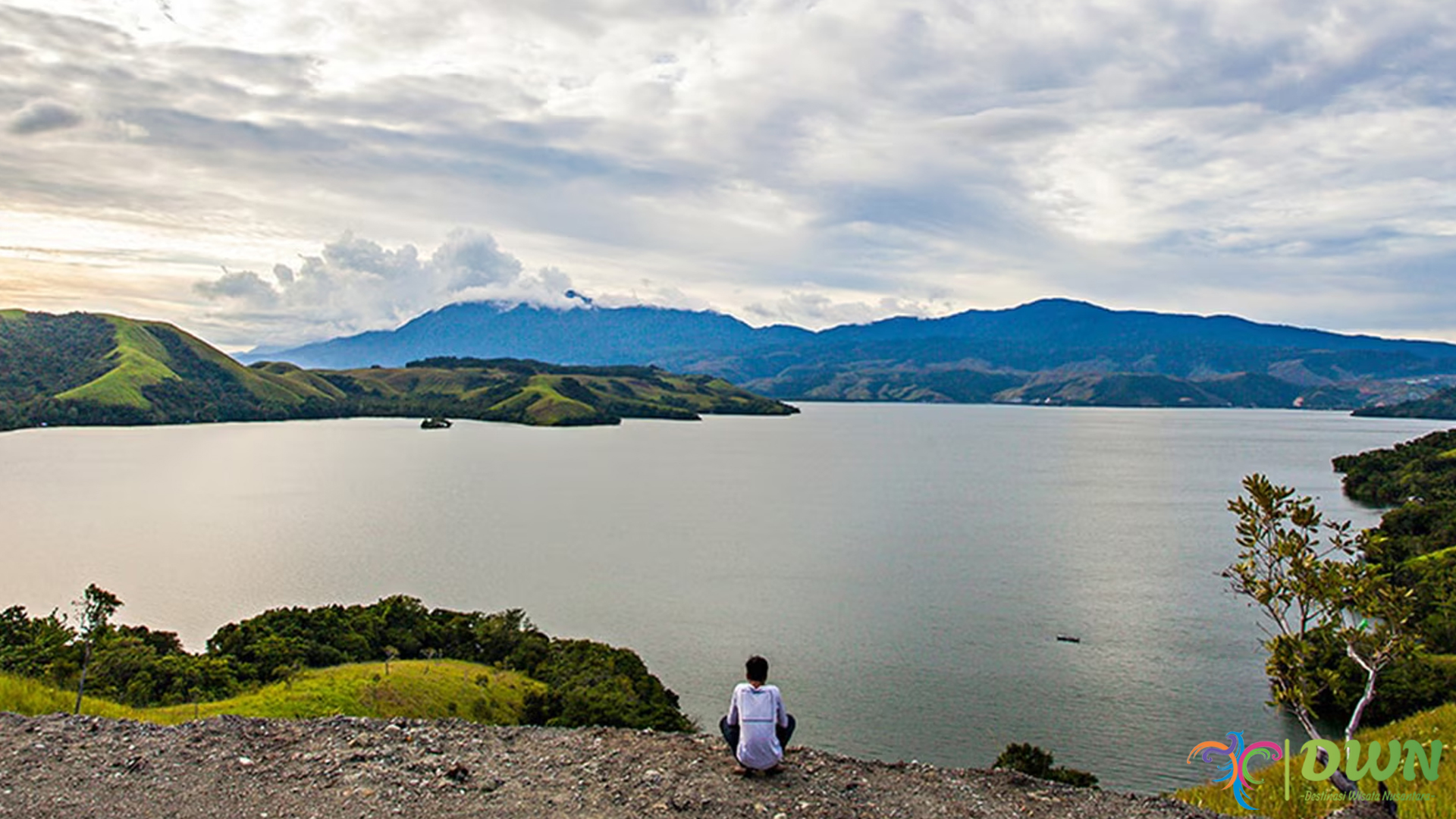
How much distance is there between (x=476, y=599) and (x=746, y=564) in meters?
21.9

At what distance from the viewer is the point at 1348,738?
1005 cm

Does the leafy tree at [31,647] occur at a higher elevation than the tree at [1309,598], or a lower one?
lower

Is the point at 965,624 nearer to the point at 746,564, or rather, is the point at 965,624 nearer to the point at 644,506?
the point at 746,564

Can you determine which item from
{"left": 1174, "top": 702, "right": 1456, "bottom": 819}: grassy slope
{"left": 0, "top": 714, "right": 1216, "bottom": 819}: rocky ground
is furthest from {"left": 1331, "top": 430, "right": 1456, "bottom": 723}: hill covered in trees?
{"left": 0, "top": 714, "right": 1216, "bottom": 819}: rocky ground

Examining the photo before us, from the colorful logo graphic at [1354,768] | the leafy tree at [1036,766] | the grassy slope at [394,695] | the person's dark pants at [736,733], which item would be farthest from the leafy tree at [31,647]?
the leafy tree at [1036,766]

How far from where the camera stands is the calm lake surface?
40.2 meters

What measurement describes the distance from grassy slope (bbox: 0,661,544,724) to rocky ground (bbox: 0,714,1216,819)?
1370 centimetres

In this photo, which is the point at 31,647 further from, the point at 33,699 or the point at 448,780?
the point at 448,780

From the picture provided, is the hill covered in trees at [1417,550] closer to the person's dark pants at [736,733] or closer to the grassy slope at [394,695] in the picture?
the person's dark pants at [736,733]

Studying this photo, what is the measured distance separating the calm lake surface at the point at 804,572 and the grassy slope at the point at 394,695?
875cm

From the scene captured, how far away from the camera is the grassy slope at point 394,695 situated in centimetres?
3131

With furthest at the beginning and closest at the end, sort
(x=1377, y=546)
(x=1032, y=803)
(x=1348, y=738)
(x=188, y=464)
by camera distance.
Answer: (x=188, y=464) < (x=1032, y=803) < (x=1377, y=546) < (x=1348, y=738)

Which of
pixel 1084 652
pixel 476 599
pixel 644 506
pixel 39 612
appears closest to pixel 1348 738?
pixel 1084 652

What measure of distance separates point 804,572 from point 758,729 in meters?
57.6
